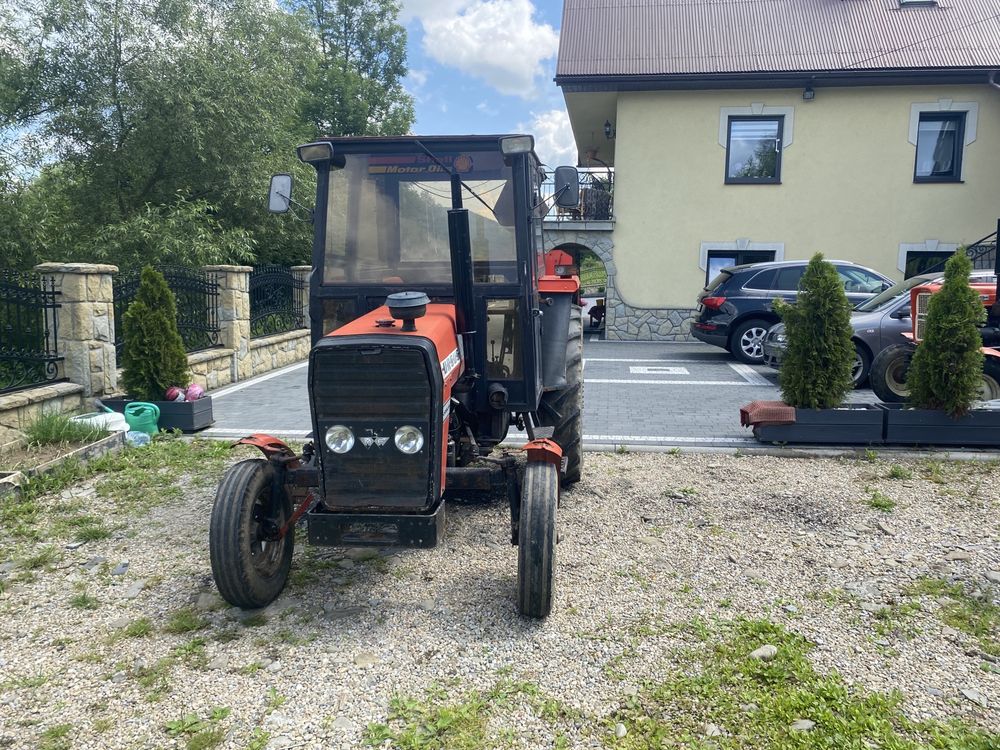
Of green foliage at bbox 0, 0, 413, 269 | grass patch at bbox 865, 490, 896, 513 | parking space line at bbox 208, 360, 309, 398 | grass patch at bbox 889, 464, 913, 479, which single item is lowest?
parking space line at bbox 208, 360, 309, 398

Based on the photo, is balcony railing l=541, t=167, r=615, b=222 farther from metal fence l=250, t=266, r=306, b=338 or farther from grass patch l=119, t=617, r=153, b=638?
grass patch l=119, t=617, r=153, b=638

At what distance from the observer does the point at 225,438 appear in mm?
7355

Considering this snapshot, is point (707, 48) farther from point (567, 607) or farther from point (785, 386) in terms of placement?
point (567, 607)

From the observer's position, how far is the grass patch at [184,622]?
3.57m

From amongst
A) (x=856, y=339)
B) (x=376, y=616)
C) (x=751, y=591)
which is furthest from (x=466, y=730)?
(x=856, y=339)

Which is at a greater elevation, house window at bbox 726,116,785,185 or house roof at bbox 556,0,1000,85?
house roof at bbox 556,0,1000,85

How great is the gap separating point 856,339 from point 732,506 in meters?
5.36

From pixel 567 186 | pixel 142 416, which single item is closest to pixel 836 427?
pixel 567 186

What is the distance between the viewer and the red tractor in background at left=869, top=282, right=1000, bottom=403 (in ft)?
24.1

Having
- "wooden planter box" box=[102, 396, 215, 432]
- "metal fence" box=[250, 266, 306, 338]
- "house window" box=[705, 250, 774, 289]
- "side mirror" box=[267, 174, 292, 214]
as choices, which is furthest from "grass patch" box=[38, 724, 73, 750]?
"house window" box=[705, 250, 774, 289]

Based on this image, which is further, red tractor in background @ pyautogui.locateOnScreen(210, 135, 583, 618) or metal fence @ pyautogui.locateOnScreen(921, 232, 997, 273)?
metal fence @ pyautogui.locateOnScreen(921, 232, 997, 273)

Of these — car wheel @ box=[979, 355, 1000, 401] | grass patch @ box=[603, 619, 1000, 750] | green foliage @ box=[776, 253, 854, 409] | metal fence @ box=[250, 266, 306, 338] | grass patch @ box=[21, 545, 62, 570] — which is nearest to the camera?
grass patch @ box=[603, 619, 1000, 750]

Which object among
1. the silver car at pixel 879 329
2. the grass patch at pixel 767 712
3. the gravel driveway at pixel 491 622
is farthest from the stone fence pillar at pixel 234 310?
the grass patch at pixel 767 712

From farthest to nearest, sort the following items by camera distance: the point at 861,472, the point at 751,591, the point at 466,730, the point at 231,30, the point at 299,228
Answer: the point at 299,228 < the point at 231,30 < the point at 861,472 < the point at 751,591 < the point at 466,730
